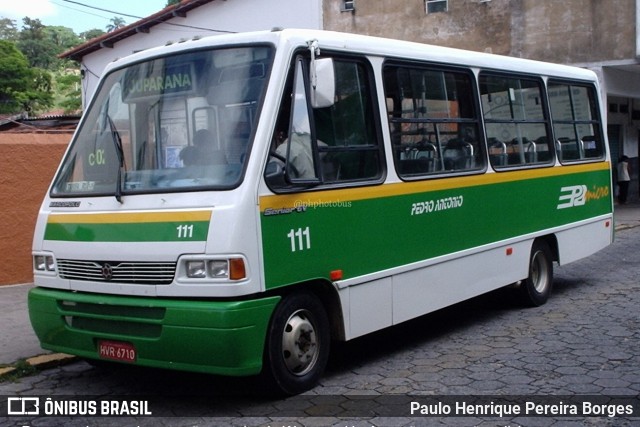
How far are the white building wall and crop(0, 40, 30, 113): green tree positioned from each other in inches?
790

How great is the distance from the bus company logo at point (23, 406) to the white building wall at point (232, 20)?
2004 centimetres

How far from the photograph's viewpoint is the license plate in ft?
18.4

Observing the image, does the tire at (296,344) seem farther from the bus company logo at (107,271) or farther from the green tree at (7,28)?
the green tree at (7,28)

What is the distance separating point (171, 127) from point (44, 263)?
1.46 metres

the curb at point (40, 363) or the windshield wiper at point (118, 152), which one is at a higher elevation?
the windshield wiper at point (118, 152)

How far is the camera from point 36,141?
10445 mm

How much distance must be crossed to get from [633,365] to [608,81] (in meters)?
15.8

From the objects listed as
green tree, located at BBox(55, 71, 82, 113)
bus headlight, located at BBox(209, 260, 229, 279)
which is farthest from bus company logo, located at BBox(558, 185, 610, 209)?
green tree, located at BBox(55, 71, 82, 113)

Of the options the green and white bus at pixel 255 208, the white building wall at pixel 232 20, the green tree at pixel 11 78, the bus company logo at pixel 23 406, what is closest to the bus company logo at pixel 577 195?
the green and white bus at pixel 255 208

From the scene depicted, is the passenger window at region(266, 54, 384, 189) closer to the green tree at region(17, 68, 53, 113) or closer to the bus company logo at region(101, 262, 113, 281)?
the bus company logo at region(101, 262, 113, 281)

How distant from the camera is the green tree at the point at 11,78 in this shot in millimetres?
45656

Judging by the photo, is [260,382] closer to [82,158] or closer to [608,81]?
[82,158]

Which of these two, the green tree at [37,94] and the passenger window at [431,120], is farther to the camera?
the green tree at [37,94]

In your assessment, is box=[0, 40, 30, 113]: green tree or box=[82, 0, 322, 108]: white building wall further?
box=[0, 40, 30, 113]: green tree
